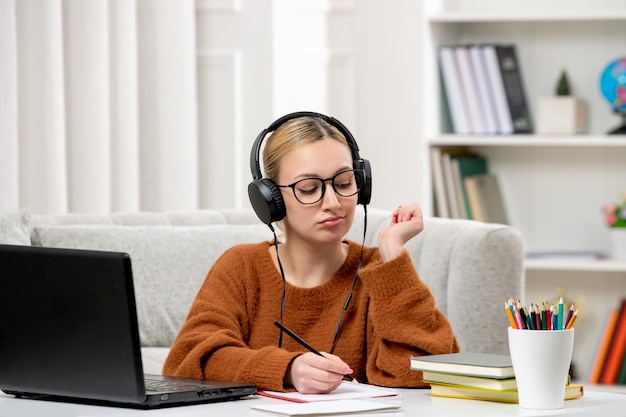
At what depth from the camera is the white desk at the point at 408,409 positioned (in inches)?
46.6

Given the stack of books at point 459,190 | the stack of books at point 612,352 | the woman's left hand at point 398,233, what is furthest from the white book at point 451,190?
the woman's left hand at point 398,233

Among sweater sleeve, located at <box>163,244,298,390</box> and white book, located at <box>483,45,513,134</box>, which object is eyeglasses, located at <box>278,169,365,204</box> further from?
white book, located at <box>483,45,513,134</box>

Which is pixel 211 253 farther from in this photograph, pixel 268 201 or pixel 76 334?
pixel 76 334

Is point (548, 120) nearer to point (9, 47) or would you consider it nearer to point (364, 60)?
point (364, 60)

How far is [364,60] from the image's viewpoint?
3518 mm

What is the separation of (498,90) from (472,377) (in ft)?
7.42

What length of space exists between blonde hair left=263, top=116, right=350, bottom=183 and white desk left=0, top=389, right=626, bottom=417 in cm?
44

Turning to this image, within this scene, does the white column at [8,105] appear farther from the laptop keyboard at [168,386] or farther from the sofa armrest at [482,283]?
the laptop keyboard at [168,386]

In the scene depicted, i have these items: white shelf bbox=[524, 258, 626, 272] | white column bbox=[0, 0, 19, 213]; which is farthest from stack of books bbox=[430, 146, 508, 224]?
white column bbox=[0, 0, 19, 213]

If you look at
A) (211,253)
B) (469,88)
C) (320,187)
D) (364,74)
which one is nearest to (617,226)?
(469,88)

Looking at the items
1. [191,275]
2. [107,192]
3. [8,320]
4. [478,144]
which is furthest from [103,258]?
[478,144]

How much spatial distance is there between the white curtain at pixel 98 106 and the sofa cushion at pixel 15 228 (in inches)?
15.1

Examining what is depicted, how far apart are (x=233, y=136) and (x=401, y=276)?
2.07 m

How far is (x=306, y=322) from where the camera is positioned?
63.1 inches
